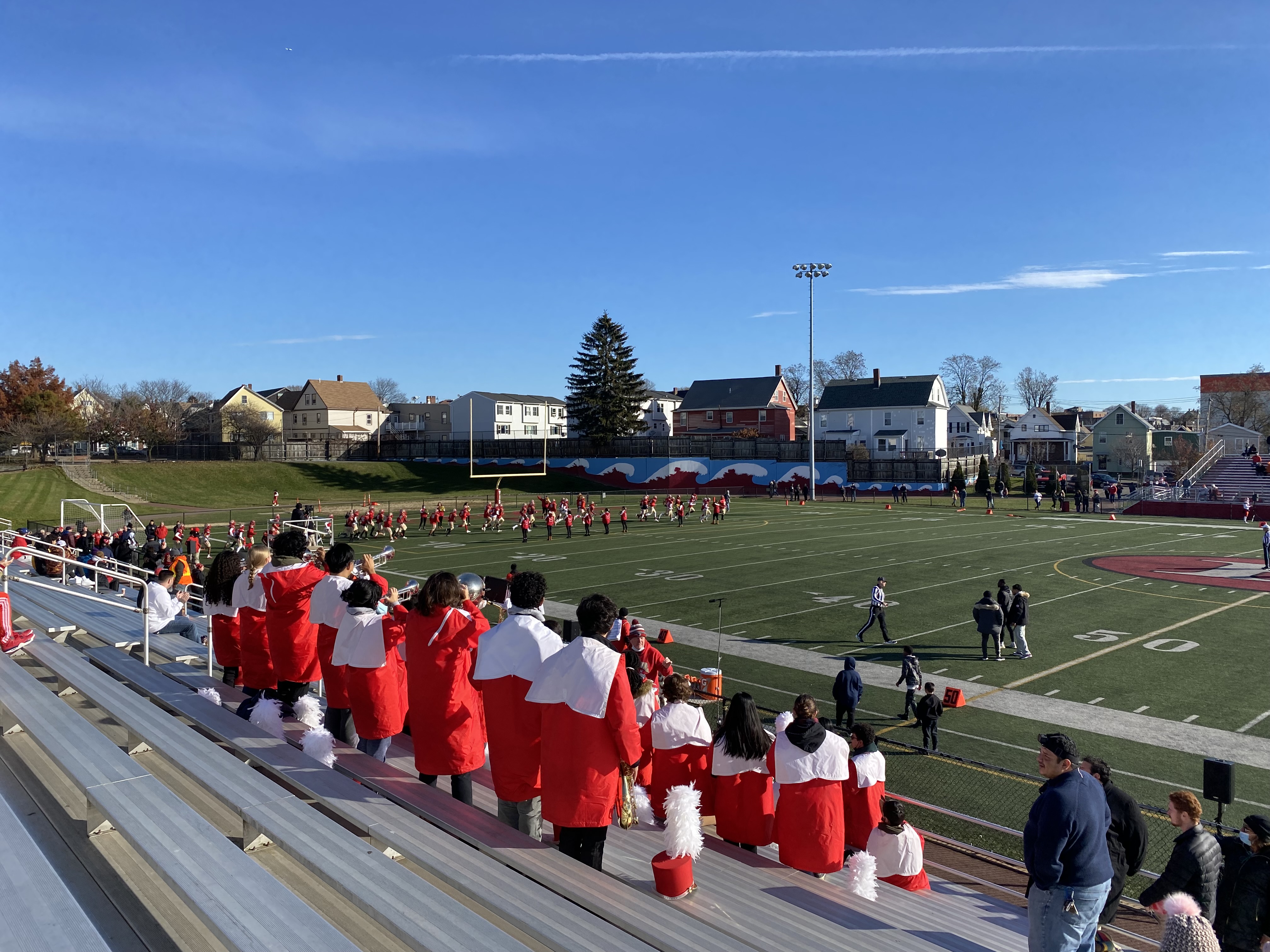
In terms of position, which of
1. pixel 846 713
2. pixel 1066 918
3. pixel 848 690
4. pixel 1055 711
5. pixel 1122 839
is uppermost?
pixel 1066 918

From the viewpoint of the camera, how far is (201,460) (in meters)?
64.9

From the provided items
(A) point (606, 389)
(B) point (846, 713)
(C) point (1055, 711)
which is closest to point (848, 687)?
(B) point (846, 713)

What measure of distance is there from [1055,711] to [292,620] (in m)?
11.3

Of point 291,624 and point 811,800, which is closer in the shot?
point 811,800

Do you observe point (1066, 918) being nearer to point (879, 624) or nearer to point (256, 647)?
point (256, 647)

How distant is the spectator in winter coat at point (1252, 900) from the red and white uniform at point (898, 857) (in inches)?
76.8

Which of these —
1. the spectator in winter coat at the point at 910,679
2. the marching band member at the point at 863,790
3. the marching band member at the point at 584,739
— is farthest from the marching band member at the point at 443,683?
the spectator in winter coat at the point at 910,679

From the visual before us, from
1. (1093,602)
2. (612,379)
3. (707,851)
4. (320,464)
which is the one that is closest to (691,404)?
(612,379)

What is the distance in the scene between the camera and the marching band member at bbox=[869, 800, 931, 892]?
255 inches

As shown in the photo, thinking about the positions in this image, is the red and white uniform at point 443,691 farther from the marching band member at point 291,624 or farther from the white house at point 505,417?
the white house at point 505,417

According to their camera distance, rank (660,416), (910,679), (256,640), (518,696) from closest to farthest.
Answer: (518,696) → (256,640) → (910,679) → (660,416)

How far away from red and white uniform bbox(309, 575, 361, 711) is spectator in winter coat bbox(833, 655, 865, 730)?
24.1ft

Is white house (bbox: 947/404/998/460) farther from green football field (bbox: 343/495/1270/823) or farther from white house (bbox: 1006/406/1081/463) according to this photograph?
green football field (bbox: 343/495/1270/823)

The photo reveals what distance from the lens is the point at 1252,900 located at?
5.19m
